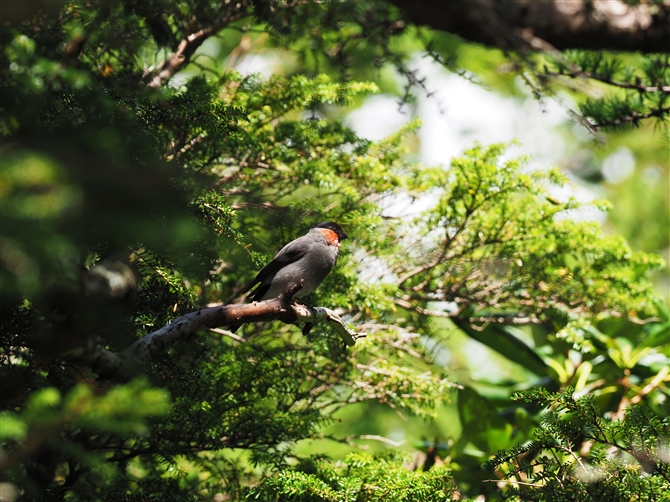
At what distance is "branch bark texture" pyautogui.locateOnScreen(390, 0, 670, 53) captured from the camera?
2193 millimetres

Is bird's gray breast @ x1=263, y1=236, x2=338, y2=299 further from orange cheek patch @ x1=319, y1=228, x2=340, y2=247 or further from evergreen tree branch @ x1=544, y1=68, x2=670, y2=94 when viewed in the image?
evergreen tree branch @ x1=544, y1=68, x2=670, y2=94

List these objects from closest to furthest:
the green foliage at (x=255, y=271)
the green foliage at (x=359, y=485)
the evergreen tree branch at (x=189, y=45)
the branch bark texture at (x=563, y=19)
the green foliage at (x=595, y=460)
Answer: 1. the green foliage at (x=255, y=271)
2. the branch bark texture at (x=563, y=19)
3. the green foliage at (x=595, y=460)
4. the green foliage at (x=359, y=485)
5. the evergreen tree branch at (x=189, y=45)

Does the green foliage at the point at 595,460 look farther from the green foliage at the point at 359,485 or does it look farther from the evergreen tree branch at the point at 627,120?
the evergreen tree branch at the point at 627,120

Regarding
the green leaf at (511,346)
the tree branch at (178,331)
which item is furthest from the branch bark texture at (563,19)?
the green leaf at (511,346)

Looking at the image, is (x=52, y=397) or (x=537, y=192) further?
(x=537, y=192)

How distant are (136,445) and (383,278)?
1868mm

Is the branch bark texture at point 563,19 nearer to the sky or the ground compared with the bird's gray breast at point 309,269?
nearer to the sky

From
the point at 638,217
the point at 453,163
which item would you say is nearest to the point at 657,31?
the point at 453,163

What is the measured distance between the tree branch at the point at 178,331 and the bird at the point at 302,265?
0.49 m

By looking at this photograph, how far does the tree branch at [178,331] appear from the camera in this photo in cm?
191

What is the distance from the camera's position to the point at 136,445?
11.1 ft

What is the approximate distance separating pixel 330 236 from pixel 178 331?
1.51 meters

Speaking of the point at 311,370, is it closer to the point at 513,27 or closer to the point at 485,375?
the point at 485,375

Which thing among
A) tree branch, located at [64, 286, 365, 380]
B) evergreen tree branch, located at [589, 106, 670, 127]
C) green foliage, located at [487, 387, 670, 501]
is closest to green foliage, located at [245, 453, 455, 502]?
green foliage, located at [487, 387, 670, 501]
